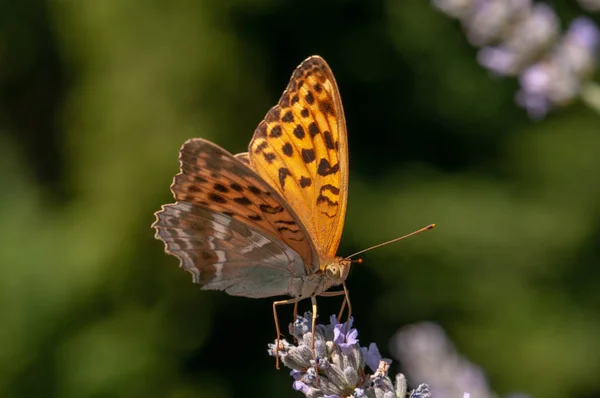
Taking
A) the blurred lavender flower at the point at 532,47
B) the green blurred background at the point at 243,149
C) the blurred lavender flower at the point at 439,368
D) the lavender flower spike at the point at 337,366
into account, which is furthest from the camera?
the green blurred background at the point at 243,149

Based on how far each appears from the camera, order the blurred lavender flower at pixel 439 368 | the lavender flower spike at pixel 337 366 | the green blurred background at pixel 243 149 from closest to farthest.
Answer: the lavender flower spike at pixel 337 366
the blurred lavender flower at pixel 439 368
the green blurred background at pixel 243 149

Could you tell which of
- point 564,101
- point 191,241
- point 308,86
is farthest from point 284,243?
point 564,101

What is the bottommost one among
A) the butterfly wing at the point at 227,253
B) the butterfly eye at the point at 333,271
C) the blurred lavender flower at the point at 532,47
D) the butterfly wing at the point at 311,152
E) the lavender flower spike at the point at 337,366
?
the lavender flower spike at the point at 337,366

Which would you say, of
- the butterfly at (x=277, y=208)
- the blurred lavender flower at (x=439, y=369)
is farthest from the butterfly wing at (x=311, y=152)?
the blurred lavender flower at (x=439, y=369)

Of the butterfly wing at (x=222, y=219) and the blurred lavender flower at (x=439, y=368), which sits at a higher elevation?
the butterfly wing at (x=222, y=219)

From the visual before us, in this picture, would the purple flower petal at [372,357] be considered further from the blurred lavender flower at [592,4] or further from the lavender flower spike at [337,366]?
the blurred lavender flower at [592,4]

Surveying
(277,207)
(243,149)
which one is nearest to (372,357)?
(277,207)

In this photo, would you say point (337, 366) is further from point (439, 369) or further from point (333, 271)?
point (439, 369)

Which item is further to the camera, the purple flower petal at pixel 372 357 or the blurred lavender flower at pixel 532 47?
the blurred lavender flower at pixel 532 47
